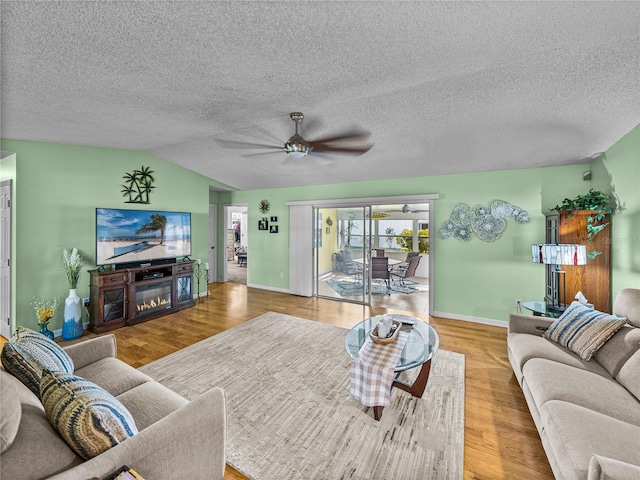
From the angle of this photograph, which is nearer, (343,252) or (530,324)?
(530,324)

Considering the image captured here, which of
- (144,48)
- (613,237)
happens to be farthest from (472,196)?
(144,48)

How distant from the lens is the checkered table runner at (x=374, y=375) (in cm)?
203

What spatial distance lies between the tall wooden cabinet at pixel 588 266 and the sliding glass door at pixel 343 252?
2739 millimetres

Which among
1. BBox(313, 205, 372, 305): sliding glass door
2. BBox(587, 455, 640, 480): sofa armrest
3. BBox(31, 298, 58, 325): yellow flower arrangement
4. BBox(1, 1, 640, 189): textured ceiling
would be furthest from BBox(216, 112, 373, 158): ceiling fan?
BBox(31, 298, 58, 325): yellow flower arrangement

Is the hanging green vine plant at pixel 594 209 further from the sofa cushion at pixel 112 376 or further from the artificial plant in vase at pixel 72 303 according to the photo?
the artificial plant in vase at pixel 72 303

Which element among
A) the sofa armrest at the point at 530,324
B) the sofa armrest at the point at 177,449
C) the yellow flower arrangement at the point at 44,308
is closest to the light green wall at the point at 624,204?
the sofa armrest at the point at 530,324

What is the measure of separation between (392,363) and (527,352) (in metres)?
1.13

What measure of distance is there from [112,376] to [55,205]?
3.06 meters

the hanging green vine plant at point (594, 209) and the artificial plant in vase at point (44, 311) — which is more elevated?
the hanging green vine plant at point (594, 209)

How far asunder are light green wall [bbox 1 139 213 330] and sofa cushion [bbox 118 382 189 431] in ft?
10.0

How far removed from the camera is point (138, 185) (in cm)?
450

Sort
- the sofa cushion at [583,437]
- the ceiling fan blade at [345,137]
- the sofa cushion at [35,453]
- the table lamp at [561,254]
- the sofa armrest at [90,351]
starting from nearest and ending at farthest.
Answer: the sofa cushion at [35,453] < the sofa cushion at [583,437] < the sofa armrest at [90,351] < the table lamp at [561,254] < the ceiling fan blade at [345,137]

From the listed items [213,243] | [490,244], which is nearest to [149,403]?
[490,244]

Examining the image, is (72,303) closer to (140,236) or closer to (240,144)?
(140,236)
